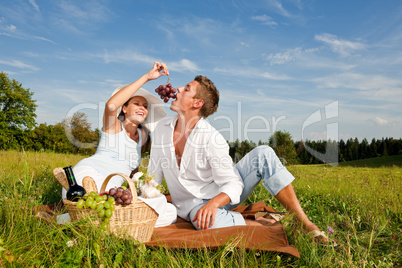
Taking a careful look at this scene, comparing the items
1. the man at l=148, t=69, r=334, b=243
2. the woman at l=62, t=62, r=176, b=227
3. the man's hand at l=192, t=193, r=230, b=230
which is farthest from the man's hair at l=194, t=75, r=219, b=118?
the man's hand at l=192, t=193, r=230, b=230

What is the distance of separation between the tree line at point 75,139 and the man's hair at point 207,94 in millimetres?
16607

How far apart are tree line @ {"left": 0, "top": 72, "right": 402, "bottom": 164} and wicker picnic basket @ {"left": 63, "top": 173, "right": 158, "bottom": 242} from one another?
58.8 ft

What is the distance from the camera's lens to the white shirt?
3.96 m

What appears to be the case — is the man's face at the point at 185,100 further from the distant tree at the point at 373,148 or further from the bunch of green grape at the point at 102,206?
the distant tree at the point at 373,148

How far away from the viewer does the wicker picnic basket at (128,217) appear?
3.21 metres

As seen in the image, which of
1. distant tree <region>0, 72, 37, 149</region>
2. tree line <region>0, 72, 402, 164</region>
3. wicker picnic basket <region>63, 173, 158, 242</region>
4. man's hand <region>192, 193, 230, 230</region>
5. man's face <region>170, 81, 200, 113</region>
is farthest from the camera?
distant tree <region>0, 72, 37, 149</region>

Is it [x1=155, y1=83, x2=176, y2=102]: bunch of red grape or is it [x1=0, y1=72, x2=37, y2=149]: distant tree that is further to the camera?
[x1=0, y1=72, x2=37, y2=149]: distant tree

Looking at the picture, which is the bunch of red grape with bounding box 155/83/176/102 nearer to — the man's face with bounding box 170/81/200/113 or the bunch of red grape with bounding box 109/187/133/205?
the man's face with bounding box 170/81/200/113

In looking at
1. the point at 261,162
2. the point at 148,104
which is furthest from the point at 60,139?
the point at 261,162

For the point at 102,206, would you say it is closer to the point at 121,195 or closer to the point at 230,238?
the point at 121,195

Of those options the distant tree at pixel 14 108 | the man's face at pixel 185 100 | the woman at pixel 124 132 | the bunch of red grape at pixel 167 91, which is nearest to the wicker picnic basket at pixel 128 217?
the woman at pixel 124 132

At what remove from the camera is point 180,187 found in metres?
4.36

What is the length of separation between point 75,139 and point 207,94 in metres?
18.9

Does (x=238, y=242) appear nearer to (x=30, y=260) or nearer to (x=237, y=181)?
(x=237, y=181)
